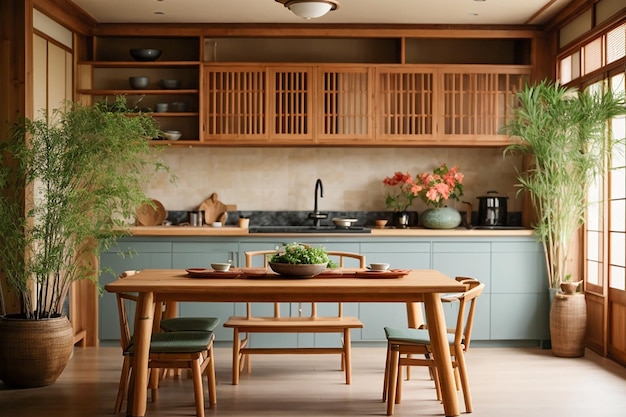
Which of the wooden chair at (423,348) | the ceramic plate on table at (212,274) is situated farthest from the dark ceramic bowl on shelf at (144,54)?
the wooden chair at (423,348)

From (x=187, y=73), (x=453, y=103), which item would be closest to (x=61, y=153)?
(x=187, y=73)

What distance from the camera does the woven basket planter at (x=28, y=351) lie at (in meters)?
5.04

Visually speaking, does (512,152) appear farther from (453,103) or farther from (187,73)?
(187,73)

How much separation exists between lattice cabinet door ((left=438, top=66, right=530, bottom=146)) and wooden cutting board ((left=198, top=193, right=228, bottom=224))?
2.07m

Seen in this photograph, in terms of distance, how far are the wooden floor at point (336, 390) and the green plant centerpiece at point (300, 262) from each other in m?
0.80

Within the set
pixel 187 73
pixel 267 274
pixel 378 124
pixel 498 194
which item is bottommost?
pixel 267 274

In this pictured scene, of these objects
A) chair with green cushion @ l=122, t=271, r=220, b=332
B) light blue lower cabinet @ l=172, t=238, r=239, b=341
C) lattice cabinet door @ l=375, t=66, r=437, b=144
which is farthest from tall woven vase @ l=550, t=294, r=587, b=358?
chair with green cushion @ l=122, t=271, r=220, b=332

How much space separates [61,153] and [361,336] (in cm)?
280

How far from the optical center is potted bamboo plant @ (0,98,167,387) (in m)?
5.07

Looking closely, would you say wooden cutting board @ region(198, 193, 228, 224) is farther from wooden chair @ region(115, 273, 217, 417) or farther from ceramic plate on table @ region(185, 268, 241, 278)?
wooden chair @ region(115, 273, 217, 417)

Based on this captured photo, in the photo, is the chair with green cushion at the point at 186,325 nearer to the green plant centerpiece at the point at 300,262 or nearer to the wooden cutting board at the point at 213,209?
the green plant centerpiece at the point at 300,262

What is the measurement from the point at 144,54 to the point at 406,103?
7.55 ft

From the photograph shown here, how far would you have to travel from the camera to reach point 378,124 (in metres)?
6.85

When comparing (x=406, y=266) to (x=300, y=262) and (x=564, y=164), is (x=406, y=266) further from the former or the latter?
(x=300, y=262)
